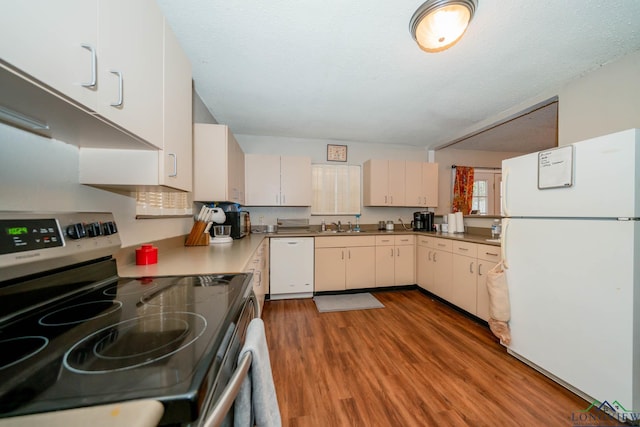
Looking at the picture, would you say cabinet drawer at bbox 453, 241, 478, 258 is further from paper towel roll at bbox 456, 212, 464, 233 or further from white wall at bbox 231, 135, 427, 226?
white wall at bbox 231, 135, 427, 226

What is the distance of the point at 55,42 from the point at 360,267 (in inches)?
122

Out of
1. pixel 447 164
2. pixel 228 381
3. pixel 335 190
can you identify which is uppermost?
pixel 447 164

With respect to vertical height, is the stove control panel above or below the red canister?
above

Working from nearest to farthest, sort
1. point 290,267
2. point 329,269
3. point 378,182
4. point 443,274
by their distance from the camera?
point 443,274
point 290,267
point 329,269
point 378,182

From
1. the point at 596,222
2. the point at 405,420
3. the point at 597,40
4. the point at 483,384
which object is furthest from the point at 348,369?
the point at 597,40

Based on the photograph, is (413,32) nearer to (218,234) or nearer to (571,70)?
(571,70)

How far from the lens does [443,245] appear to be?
9.23ft

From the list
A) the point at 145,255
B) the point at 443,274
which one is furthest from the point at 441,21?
the point at 443,274

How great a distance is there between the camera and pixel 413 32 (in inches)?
52.9

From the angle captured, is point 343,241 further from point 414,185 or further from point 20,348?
point 20,348

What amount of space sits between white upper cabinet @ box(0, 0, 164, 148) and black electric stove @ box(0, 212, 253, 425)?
37 cm

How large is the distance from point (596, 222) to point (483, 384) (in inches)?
48.3

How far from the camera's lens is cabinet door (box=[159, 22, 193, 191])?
3.46 ft

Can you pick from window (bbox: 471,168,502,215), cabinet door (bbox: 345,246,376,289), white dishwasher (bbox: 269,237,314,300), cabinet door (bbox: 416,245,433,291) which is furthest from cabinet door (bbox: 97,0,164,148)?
window (bbox: 471,168,502,215)
